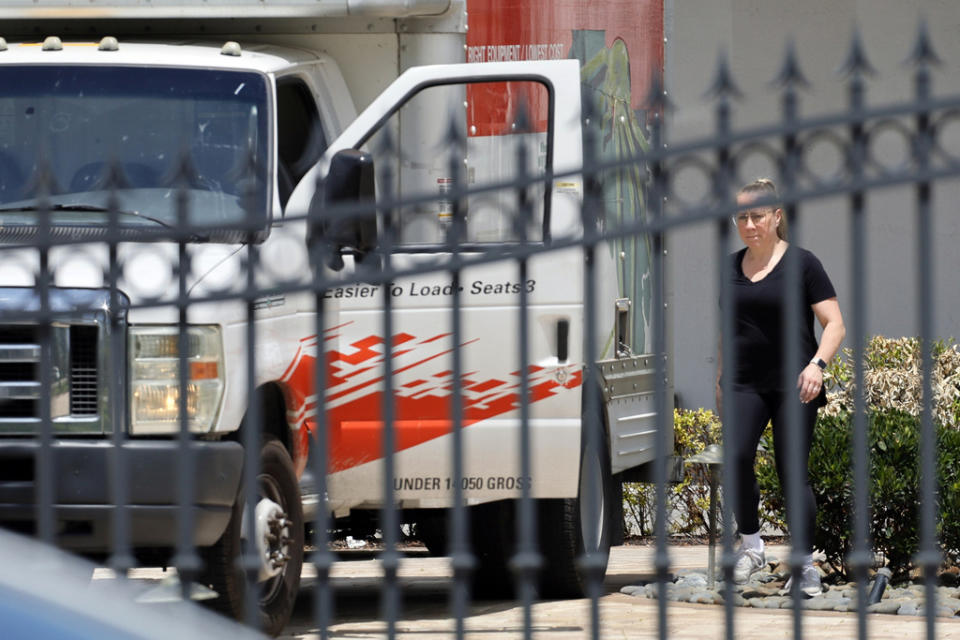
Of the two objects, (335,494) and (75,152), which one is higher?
(75,152)

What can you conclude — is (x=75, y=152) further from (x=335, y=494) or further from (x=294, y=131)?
(x=335, y=494)

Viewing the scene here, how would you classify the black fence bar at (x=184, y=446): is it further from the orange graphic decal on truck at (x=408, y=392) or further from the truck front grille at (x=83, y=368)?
the orange graphic decal on truck at (x=408, y=392)

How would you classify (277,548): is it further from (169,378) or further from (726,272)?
(726,272)

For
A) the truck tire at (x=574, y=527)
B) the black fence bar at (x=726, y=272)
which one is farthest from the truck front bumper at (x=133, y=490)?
the truck tire at (x=574, y=527)

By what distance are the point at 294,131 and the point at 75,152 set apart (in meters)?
0.98

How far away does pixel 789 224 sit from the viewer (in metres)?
3.76

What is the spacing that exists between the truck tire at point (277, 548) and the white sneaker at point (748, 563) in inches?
86.9

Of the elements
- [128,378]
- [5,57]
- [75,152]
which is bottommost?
[128,378]

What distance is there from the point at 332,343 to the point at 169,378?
3.96 ft

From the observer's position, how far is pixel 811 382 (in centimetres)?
669

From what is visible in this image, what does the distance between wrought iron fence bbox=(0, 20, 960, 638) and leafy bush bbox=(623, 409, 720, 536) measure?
57.5 inches

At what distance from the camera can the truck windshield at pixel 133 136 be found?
6.34 meters

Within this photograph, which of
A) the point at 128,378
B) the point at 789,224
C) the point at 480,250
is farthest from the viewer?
the point at 480,250

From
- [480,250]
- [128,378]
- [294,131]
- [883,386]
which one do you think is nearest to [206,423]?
[128,378]
